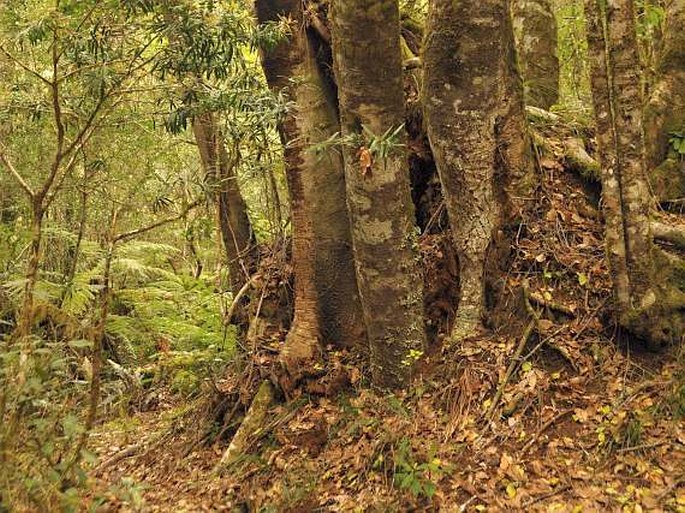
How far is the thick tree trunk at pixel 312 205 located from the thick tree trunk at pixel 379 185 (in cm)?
78

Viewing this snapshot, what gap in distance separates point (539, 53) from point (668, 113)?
208 cm

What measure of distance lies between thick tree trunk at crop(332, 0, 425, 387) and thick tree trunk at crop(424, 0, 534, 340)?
447mm

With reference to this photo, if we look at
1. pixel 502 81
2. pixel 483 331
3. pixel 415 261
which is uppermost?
pixel 502 81

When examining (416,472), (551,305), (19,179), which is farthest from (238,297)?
(551,305)

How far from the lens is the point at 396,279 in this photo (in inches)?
196

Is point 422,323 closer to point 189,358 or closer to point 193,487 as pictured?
point 193,487

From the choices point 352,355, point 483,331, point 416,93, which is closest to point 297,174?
point 416,93

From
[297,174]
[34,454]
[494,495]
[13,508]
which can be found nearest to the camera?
[13,508]

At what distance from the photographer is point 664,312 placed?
451 cm

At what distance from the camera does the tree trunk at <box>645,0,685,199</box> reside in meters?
5.50

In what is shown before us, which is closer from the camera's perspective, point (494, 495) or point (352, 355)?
point (494, 495)

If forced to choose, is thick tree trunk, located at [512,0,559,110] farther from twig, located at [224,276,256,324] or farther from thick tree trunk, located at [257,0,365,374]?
twig, located at [224,276,256,324]

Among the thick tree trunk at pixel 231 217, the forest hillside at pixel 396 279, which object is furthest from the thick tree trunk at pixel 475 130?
the thick tree trunk at pixel 231 217

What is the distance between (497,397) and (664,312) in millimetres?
1459
